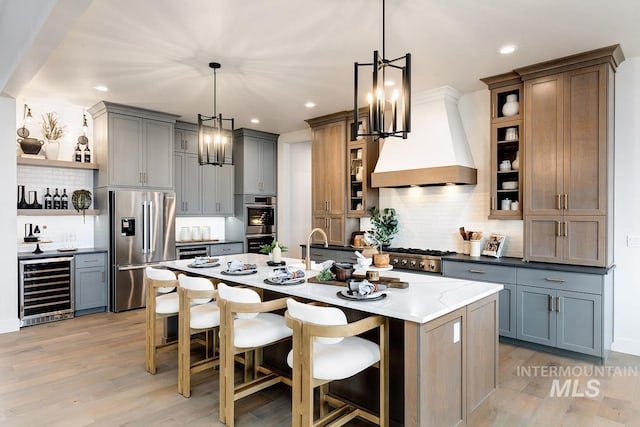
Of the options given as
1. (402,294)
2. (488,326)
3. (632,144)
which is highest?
(632,144)

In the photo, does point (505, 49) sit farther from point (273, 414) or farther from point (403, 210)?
point (273, 414)

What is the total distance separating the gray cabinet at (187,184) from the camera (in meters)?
6.48

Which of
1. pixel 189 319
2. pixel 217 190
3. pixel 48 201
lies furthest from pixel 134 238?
pixel 189 319

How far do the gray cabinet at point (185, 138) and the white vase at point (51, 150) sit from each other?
1663 millimetres

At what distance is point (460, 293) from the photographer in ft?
8.46

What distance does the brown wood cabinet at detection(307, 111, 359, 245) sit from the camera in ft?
19.6

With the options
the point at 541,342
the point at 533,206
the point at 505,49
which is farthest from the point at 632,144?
the point at 541,342

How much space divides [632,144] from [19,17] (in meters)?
5.59

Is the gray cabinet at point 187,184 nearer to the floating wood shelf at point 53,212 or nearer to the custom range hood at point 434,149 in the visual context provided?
the floating wood shelf at point 53,212

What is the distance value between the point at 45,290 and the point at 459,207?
5.39m

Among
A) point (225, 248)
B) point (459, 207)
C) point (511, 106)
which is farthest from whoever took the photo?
point (225, 248)

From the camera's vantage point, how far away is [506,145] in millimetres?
4496

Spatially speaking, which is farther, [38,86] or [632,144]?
[38,86]

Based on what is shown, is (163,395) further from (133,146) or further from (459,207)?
(459,207)
